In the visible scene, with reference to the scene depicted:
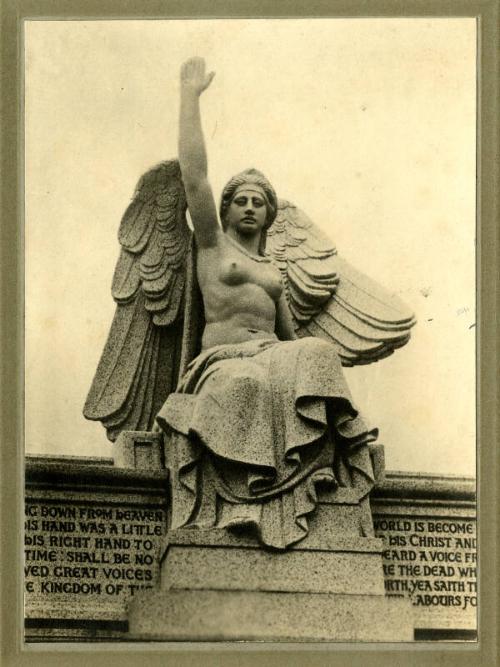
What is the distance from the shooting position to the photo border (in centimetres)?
1313

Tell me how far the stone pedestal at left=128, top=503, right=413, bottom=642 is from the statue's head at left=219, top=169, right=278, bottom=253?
2407 mm

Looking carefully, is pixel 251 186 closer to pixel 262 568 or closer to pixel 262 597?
pixel 262 568

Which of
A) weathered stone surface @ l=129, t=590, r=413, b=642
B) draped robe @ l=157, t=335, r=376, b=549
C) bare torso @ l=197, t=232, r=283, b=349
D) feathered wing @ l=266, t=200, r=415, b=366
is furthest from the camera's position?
feathered wing @ l=266, t=200, r=415, b=366

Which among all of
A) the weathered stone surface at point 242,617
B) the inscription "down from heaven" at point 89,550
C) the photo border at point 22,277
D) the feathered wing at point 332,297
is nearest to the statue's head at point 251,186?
the feathered wing at point 332,297

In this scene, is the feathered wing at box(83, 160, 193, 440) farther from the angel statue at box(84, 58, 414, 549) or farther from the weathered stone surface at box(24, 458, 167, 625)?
the weathered stone surface at box(24, 458, 167, 625)

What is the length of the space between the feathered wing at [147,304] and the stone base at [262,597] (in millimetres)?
1515

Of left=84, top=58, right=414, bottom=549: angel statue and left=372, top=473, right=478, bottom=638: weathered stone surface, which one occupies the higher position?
left=84, top=58, right=414, bottom=549: angel statue

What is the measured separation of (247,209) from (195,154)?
67 cm

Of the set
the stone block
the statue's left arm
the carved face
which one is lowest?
the stone block

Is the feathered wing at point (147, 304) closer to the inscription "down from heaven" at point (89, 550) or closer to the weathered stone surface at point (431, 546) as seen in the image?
the inscription "down from heaven" at point (89, 550)

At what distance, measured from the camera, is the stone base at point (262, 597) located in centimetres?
1272

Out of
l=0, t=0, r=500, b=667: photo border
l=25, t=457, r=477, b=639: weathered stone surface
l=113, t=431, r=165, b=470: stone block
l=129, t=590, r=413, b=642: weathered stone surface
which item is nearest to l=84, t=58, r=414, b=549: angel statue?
l=113, t=431, r=165, b=470: stone block

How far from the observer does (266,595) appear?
12773mm
